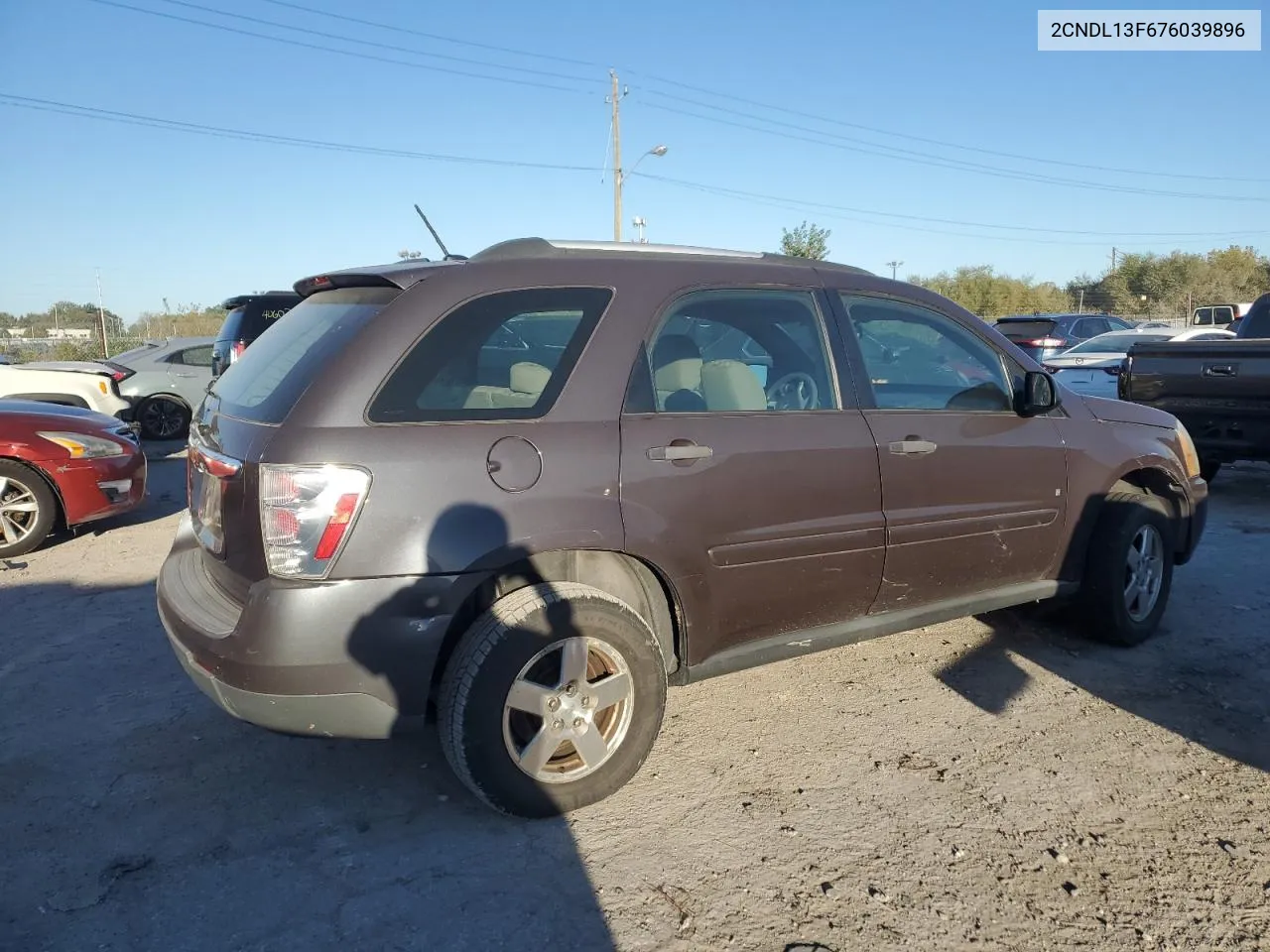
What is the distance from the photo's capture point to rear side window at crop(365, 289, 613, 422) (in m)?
2.83

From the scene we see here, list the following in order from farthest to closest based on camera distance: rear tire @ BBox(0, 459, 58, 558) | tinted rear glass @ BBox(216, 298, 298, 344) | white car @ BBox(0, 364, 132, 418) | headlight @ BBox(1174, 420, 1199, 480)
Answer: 1. tinted rear glass @ BBox(216, 298, 298, 344)
2. white car @ BBox(0, 364, 132, 418)
3. rear tire @ BBox(0, 459, 58, 558)
4. headlight @ BBox(1174, 420, 1199, 480)

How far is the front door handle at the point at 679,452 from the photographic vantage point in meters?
3.09

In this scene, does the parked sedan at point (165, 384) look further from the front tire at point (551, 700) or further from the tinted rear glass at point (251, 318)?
the front tire at point (551, 700)

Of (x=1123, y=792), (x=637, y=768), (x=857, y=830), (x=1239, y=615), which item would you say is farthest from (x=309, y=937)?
(x=1239, y=615)

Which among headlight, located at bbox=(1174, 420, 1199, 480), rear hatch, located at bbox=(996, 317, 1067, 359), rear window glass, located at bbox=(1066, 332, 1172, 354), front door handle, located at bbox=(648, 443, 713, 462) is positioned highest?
rear hatch, located at bbox=(996, 317, 1067, 359)

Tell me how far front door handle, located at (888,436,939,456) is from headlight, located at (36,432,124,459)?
5.73m

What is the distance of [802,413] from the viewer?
11.4ft

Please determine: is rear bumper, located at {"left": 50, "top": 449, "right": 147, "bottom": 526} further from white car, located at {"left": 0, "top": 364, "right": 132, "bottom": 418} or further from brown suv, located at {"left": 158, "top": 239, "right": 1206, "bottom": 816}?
brown suv, located at {"left": 158, "top": 239, "right": 1206, "bottom": 816}

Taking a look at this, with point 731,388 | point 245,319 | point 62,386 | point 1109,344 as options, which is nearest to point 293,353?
point 731,388

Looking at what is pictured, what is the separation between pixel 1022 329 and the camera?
1600 centimetres

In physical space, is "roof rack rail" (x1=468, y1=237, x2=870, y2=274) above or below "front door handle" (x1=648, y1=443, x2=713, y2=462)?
above

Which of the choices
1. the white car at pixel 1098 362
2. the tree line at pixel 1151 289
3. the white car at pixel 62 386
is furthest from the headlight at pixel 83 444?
the tree line at pixel 1151 289

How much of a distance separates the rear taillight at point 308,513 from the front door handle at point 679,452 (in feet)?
3.17

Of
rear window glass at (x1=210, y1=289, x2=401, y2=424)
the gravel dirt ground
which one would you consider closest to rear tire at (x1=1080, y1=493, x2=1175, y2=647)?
the gravel dirt ground
